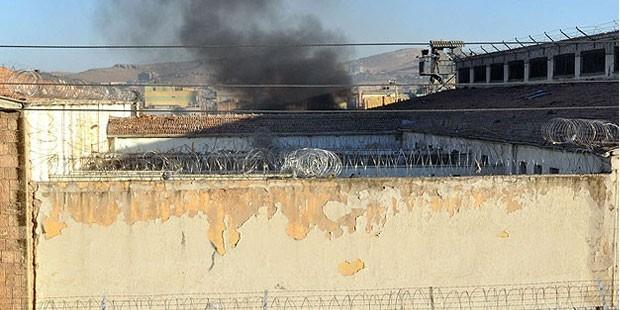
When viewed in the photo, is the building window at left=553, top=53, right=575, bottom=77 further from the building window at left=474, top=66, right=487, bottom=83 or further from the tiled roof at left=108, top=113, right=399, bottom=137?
the building window at left=474, top=66, right=487, bottom=83

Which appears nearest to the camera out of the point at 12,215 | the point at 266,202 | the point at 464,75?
the point at 12,215

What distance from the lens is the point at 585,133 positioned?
13586 mm

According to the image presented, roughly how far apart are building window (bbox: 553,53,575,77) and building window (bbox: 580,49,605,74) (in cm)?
Answer: 80

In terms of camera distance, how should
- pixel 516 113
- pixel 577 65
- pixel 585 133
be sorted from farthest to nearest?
pixel 577 65
pixel 516 113
pixel 585 133

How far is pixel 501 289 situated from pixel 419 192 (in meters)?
2.18

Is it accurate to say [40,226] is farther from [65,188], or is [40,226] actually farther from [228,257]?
[228,257]

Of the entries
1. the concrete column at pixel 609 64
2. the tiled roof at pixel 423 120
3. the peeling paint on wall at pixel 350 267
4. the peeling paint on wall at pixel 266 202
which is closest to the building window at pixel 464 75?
the tiled roof at pixel 423 120

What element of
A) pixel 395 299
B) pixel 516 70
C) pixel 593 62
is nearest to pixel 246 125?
pixel 593 62

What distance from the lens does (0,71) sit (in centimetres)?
1836

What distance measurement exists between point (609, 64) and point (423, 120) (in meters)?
6.89

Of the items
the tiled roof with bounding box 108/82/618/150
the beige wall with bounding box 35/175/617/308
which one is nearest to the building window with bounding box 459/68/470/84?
the tiled roof with bounding box 108/82/618/150

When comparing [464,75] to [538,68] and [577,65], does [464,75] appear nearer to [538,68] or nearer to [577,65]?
[538,68]

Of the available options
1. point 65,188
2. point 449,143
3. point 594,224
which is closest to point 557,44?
point 449,143

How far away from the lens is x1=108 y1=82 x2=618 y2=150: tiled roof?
800 inches
